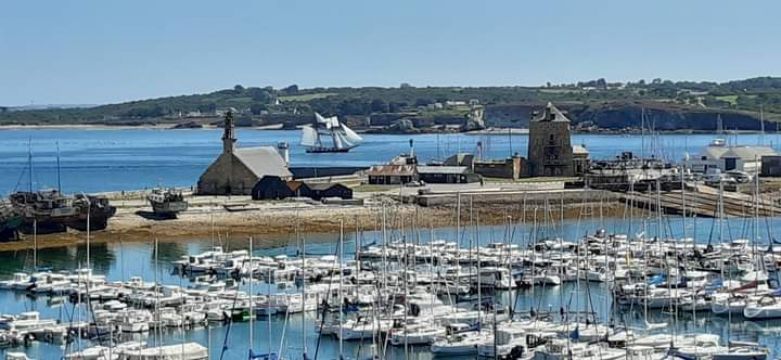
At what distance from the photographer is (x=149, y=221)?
59031mm

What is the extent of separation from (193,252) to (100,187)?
4441 cm

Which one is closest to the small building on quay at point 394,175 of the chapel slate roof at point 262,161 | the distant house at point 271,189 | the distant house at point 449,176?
the distant house at point 449,176

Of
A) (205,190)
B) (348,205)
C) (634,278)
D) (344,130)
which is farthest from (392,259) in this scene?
(344,130)

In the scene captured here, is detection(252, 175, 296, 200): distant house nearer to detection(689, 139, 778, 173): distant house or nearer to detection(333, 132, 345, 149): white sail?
detection(689, 139, 778, 173): distant house

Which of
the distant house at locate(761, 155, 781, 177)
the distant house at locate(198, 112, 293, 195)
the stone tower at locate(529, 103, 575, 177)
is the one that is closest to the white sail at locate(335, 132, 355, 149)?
the stone tower at locate(529, 103, 575, 177)

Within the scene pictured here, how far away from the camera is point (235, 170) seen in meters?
69.3

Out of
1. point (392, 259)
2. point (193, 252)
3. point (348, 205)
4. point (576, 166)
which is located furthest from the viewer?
point (576, 166)

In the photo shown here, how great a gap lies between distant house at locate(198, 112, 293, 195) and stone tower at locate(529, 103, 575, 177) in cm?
1578

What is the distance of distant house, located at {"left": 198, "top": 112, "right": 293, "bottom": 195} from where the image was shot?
69.0 meters

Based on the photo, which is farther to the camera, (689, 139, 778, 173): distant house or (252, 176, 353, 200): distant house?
(689, 139, 778, 173): distant house

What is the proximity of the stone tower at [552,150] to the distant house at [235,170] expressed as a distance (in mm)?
15777

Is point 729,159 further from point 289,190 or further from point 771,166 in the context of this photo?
point 289,190

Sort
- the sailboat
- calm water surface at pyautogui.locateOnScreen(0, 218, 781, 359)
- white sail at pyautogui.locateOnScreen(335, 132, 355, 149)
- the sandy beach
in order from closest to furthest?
calm water surface at pyautogui.locateOnScreen(0, 218, 781, 359)
the sandy beach
the sailboat
white sail at pyautogui.locateOnScreen(335, 132, 355, 149)

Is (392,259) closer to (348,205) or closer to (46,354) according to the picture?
(46,354)
